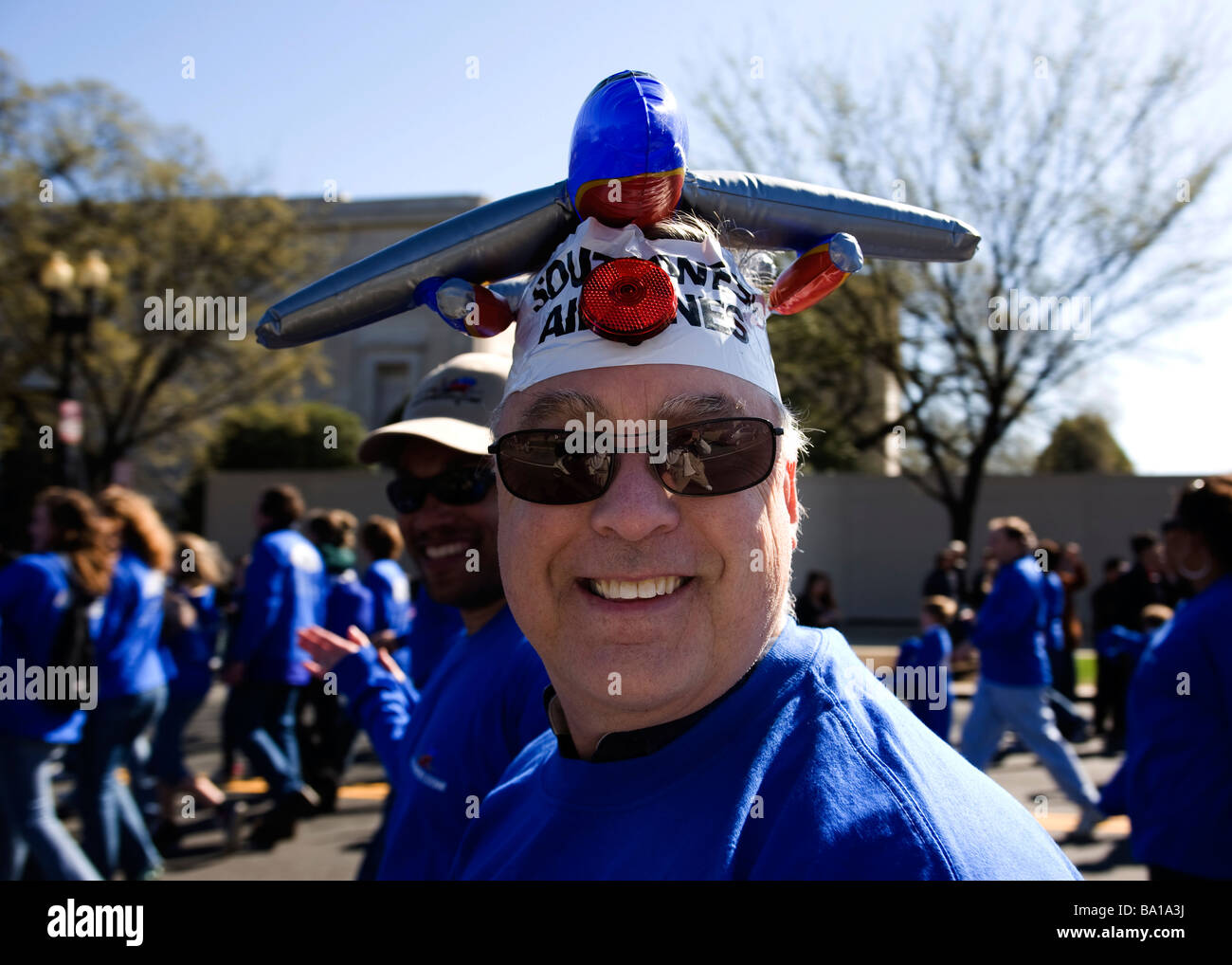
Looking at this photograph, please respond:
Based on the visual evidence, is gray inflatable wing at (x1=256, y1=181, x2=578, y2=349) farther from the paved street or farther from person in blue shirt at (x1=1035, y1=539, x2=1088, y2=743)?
person in blue shirt at (x1=1035, y1=539, x2=1088, y2=743)

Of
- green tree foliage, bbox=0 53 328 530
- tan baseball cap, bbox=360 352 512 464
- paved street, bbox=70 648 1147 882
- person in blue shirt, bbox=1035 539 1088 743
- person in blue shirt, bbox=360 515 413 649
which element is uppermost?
green tree foliage, bbox=0 53 328 530

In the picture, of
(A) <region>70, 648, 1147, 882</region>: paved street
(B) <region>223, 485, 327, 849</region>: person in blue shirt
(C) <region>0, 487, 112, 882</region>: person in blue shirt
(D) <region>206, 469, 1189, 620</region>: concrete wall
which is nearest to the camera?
(C) <region>0, 487, 112, 882</region>: person in blue shirt

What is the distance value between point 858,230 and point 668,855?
907mm

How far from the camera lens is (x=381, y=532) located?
7.84 metres

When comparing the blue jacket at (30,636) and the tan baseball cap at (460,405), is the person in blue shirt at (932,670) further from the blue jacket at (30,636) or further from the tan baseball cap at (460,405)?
the blue jacket at (30,636)

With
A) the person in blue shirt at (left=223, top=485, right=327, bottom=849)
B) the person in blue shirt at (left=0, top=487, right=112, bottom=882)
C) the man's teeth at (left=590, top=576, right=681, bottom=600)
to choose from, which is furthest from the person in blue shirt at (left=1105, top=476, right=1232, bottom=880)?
the person in blue shirt at (left=223, top=485, right=327, bottom=849)

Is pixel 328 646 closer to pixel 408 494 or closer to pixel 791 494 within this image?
pixel 408 494

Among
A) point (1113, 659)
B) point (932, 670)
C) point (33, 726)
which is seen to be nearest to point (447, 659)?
point (33, 726)

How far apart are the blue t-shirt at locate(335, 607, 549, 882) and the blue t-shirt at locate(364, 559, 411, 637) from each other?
521 cm

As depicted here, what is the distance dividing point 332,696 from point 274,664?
137 centimetres

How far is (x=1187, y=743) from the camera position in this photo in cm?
328

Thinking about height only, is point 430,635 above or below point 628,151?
below

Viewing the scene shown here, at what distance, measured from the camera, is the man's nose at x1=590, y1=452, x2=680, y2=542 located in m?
1.27

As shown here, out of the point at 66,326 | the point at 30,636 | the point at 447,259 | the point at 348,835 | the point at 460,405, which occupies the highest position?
the point at 66,326
